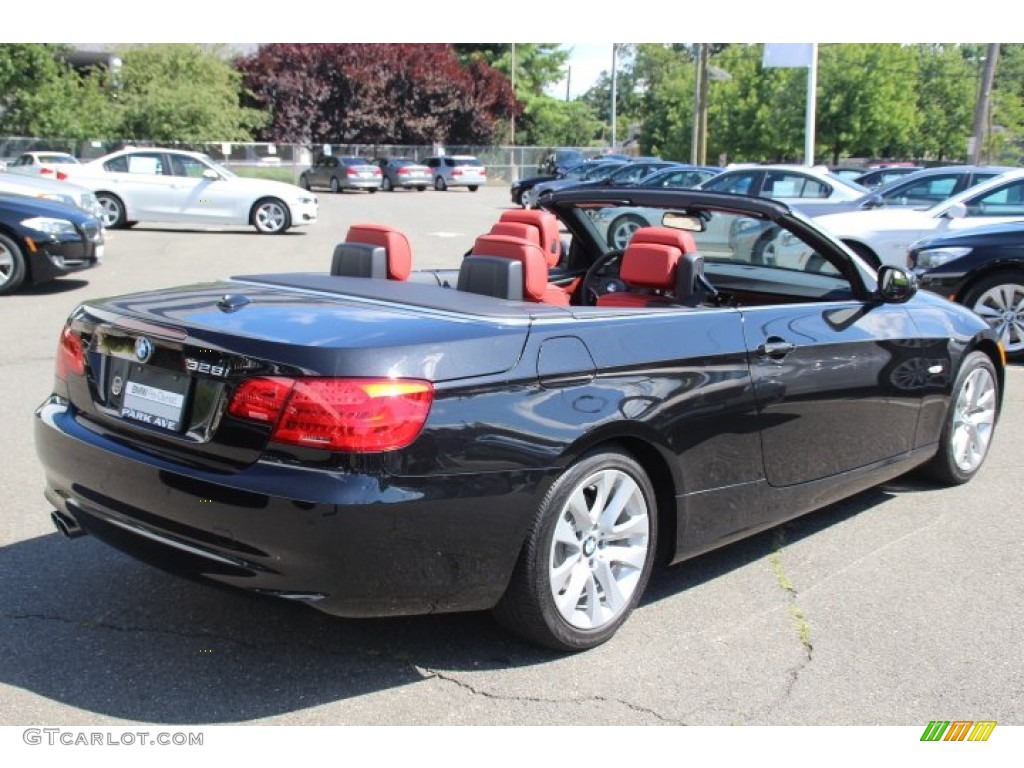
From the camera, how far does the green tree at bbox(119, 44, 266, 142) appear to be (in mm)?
38781

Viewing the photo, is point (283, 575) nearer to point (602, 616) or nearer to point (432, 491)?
point (432, 491)

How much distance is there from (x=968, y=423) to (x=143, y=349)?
4180mm

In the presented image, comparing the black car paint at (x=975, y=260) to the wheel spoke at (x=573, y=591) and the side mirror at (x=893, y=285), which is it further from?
the wheel spoke at (x=573, y=591)

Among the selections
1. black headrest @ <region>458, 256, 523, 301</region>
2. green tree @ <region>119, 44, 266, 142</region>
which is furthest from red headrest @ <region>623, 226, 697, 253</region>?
green tree @ <region>119, 44, 266, 142</region>

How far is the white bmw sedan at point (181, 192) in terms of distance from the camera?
65.7 ft

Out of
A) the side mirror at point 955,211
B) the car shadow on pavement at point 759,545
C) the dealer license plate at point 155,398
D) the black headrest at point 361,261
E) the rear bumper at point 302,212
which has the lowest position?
the car shadow on pavement at point 759,545

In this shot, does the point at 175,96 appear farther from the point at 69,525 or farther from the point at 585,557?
the point at 585,557

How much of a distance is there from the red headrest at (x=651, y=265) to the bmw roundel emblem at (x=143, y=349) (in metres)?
2.08

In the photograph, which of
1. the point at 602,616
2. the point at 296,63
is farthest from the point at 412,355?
the point at 296,63

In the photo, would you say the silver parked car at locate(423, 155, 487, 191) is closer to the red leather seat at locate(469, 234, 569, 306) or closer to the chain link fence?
the chain link fence

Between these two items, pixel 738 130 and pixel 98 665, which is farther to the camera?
pixel 738 130

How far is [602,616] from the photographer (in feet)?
12.1

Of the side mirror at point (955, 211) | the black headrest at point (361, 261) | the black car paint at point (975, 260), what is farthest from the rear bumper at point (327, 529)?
the side mirror at point (955, 211)

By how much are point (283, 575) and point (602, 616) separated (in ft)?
3.82
